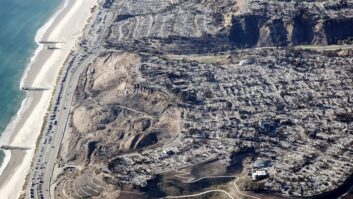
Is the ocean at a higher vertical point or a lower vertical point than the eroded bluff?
higher

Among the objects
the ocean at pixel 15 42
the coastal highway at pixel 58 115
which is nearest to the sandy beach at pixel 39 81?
the ocean at pixel 15 42

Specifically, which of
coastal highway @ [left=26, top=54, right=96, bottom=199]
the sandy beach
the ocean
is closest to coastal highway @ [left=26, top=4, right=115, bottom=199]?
coastal highway @ [left=26, top=54, right=96, bottom=199]

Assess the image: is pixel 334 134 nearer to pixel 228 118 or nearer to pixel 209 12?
pixel 228 118

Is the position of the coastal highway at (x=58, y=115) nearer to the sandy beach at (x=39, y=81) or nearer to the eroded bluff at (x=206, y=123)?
the sandy beach at (x=39, y=81)

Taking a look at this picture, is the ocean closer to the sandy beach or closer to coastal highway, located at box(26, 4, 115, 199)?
the sandy beach

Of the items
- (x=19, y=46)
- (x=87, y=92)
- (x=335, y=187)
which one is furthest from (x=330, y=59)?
(x=19, y=46)

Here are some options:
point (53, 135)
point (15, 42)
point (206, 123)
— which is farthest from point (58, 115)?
point (15, 42)
